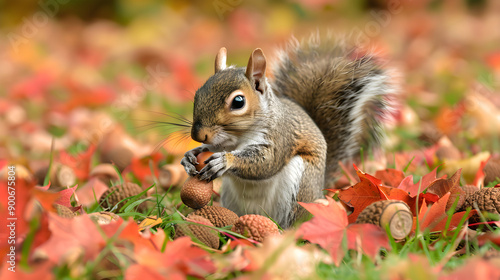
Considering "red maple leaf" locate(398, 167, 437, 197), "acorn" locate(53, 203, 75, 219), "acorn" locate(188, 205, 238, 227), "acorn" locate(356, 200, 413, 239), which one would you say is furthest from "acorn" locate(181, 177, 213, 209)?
"red maple leaf" locate(398, 167, 437, 197)

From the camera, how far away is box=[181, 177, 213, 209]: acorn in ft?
3.85

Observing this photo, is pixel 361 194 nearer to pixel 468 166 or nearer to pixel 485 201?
pixel 485 201

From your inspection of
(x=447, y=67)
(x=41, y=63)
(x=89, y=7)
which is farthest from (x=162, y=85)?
(x=447, y=67)

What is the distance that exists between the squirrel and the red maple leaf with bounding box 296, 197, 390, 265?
0.93 feet

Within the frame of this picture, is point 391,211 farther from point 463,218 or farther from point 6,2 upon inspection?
point 6,2

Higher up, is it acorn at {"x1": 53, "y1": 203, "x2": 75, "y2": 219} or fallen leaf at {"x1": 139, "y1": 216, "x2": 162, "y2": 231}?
acorn at {"x1": 53, "y1": 203, "x2": 75, "y2": 219}

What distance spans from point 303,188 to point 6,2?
148 inches

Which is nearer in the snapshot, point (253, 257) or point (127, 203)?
point (253, 257)

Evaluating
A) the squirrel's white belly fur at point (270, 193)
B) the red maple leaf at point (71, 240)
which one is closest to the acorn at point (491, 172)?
the squirrel's white belly fur at point (270, 193)

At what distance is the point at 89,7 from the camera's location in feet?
14.9

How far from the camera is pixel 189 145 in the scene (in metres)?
1.98

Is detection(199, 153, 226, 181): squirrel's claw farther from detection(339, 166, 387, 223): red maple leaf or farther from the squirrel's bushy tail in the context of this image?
the squirrel's bushy tail

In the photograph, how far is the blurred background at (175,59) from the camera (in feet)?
7.66

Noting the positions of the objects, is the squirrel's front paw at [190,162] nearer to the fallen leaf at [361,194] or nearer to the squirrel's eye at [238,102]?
the squirrel's eye at [238,102]
